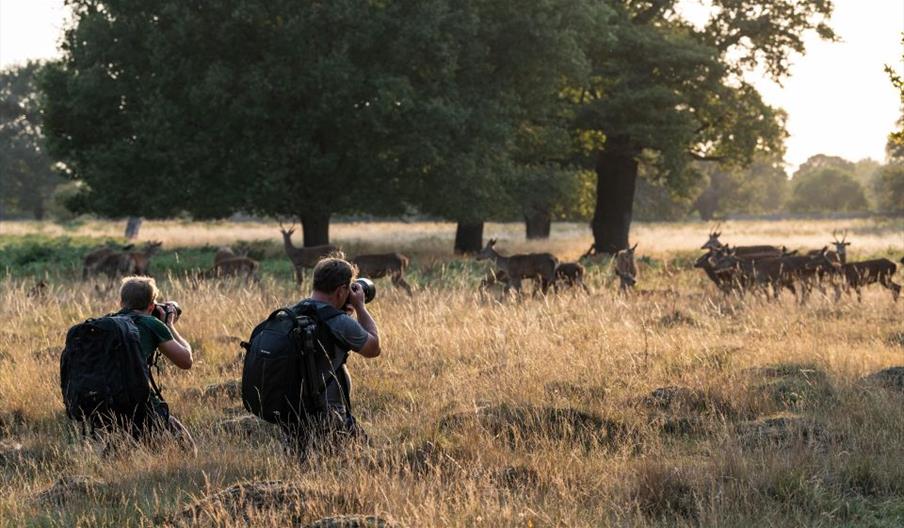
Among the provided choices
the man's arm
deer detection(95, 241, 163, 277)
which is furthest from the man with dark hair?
deer detection(95, 241, 163, 277)

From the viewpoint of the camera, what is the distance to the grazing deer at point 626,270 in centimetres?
1716

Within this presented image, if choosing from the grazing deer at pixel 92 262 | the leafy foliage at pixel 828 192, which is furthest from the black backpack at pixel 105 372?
the leafy foliage at pixel 828 192

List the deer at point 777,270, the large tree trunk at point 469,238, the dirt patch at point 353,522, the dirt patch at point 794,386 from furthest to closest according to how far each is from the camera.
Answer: the large tree trunk at point 469,238 → the deer at point 777,270 → the dirt patch at point 794,386 → the dirt patch at point 353,522

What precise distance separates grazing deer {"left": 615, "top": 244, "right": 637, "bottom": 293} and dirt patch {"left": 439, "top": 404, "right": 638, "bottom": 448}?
9193 millimetres

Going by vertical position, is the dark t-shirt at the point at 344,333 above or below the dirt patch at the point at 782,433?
above

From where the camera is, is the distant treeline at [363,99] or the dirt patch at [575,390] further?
the distant treeline at [363,99]

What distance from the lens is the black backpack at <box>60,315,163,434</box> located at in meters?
6.32

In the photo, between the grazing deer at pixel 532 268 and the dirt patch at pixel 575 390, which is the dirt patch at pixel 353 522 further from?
the grazing deer at pixel 532 268

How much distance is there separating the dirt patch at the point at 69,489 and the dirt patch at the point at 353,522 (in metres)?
1.55

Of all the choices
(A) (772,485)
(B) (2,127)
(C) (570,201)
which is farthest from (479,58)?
(B) (2,127)

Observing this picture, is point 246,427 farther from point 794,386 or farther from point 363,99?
point 363,99

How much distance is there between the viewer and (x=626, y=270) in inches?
741

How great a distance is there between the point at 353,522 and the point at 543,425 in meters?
2.46

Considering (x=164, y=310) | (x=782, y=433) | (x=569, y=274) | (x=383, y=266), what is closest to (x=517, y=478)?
(x=782, y=433)
